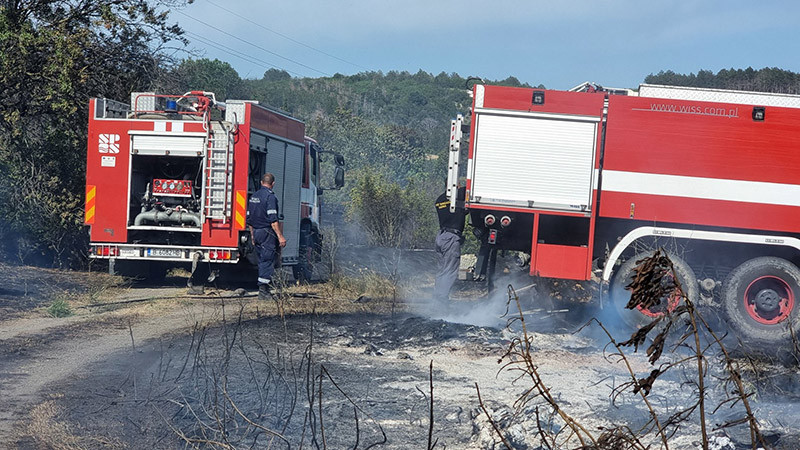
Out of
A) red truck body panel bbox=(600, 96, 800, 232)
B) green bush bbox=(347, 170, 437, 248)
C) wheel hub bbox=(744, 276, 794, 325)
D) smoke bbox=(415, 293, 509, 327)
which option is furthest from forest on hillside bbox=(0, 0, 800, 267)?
wheel hub bbox=(744, 276, 794, 325)

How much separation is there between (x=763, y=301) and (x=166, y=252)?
8.61 metres

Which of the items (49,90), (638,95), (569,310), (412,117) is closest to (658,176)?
(638,95)

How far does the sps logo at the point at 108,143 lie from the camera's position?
1280cm


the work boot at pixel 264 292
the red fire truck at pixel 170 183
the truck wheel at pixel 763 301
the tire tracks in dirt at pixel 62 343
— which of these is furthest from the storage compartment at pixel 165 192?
the truck wheel at pixel 763 301

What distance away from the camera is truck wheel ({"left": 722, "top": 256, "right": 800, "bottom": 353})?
32.3ft

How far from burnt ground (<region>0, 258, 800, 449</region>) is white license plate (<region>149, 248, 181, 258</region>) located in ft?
6.30

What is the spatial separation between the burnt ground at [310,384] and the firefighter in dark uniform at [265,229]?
1534 mm

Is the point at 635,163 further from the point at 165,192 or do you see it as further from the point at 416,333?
the point at 165,192

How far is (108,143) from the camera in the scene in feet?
42.0

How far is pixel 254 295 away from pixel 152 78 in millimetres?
6408

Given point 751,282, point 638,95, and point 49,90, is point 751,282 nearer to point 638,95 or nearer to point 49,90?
point 638,95

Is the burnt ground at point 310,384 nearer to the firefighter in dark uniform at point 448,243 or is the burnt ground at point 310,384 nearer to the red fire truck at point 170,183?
the firefighter in dark uniform at point 448,243

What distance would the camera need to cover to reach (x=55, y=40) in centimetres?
1438

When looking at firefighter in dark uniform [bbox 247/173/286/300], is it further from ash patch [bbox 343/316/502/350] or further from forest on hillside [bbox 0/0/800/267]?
forest on hillside [bbox 0/0/800/267]
